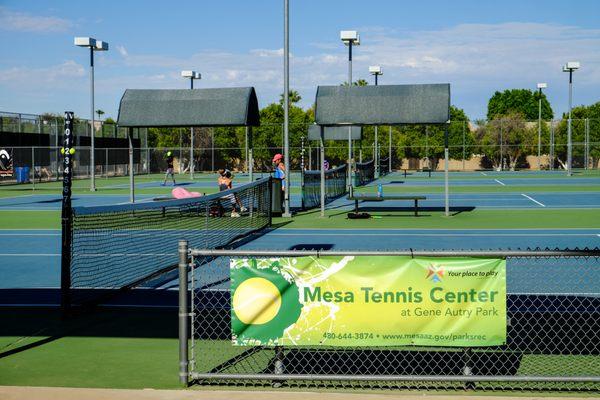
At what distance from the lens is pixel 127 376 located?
23.6ft

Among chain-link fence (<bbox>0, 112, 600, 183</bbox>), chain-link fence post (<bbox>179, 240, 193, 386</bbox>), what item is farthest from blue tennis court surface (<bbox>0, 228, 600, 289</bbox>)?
chain-link fence (<bbox>0, 112, 600, 183</bbox>)

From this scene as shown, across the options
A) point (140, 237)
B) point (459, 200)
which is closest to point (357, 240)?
point (140, 237)

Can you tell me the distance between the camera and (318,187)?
31922 mm

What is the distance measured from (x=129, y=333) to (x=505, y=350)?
4.10 metres

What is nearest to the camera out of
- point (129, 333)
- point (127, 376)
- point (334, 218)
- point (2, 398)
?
point (2, 398)

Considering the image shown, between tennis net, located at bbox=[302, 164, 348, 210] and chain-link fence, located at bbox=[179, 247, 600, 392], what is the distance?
60.0 feet

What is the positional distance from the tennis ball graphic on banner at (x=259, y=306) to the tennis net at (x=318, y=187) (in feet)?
66.1

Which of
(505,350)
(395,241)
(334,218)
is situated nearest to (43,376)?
(505,350)

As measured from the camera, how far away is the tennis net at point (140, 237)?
12.0m

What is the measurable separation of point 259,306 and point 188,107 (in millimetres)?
19536

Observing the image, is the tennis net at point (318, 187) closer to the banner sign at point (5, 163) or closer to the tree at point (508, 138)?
the banner sign at point (5, 163)

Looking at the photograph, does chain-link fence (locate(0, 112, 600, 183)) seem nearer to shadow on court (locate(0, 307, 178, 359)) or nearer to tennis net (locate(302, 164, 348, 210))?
tennis net (locate(302, 164, 348, 210))

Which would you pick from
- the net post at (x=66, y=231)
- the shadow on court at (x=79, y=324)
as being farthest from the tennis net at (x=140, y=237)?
the shadow on court at (x=79, y=324)

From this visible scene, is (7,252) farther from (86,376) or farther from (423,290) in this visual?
(423,290)
